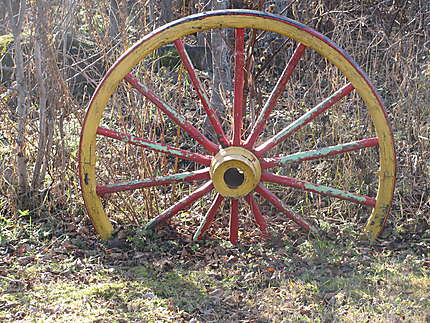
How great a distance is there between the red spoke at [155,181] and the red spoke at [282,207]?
1.13ft

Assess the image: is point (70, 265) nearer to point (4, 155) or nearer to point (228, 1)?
point (4, 155)

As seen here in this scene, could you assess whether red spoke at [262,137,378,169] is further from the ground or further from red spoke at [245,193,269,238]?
the ground

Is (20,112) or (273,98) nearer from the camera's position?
(273,98)

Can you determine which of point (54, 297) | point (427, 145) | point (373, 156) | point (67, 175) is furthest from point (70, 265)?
point (427, 145)

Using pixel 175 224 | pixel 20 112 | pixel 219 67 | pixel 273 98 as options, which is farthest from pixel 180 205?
pixel 219 67

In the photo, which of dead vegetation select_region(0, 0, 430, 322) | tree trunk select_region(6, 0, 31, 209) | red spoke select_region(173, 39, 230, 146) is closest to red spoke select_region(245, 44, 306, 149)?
red spoke select_region(173, 39, 230, 146)

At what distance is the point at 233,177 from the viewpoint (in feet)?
13.2

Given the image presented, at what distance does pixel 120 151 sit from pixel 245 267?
1.28 m

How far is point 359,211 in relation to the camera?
454 centimetres

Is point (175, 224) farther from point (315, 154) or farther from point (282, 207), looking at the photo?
point (315, 154)

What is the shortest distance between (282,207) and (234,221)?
312 millimetres

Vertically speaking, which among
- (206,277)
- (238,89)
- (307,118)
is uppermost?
(238,89)

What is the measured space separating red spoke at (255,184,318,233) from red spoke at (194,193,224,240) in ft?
0.81

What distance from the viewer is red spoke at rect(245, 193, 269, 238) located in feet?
13.5
